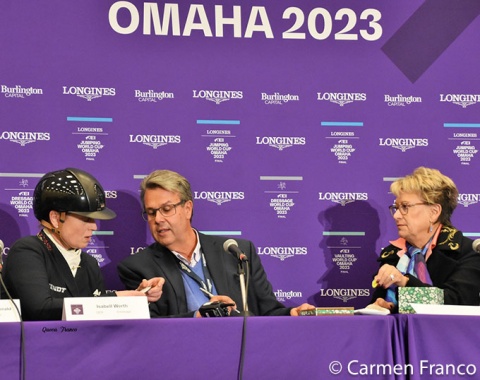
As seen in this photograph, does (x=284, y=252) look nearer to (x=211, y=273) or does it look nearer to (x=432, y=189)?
(x=211, y=273)

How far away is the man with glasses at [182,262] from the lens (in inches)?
202

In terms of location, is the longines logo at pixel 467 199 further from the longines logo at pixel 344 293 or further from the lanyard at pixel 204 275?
the lanyard at pixel 204 275

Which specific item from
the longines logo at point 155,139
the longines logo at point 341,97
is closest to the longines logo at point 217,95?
the longines logo at point 155,139

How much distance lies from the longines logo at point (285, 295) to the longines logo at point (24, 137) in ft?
5.86

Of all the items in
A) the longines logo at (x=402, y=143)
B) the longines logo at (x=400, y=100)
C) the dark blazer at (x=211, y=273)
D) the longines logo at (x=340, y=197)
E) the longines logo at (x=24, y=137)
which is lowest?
the dark blazer at (x=211, y=273)

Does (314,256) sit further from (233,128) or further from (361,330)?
(361,330)

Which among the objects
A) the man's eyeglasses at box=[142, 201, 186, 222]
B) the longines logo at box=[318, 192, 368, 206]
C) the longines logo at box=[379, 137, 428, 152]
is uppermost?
the longines logo at box=[379, 137, 428, 152]

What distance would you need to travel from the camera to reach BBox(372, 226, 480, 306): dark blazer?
5000 millimetres

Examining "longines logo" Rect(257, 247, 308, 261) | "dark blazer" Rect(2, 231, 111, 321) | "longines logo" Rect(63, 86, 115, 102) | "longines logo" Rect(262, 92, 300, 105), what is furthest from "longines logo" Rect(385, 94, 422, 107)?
"dark blazer" Rect(2, 231, 111, 321)

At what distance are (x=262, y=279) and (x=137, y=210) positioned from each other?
973 mm

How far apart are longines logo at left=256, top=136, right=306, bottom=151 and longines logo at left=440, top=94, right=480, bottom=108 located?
41.2 inches

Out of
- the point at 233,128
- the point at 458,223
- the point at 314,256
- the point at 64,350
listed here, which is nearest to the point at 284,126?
the point at 233,128

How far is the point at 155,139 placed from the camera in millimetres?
5785

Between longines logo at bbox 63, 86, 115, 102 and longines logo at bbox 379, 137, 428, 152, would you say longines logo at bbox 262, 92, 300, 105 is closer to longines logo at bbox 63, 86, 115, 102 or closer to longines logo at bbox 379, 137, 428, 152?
longines logo at bbox 379, 137, 428, 152
